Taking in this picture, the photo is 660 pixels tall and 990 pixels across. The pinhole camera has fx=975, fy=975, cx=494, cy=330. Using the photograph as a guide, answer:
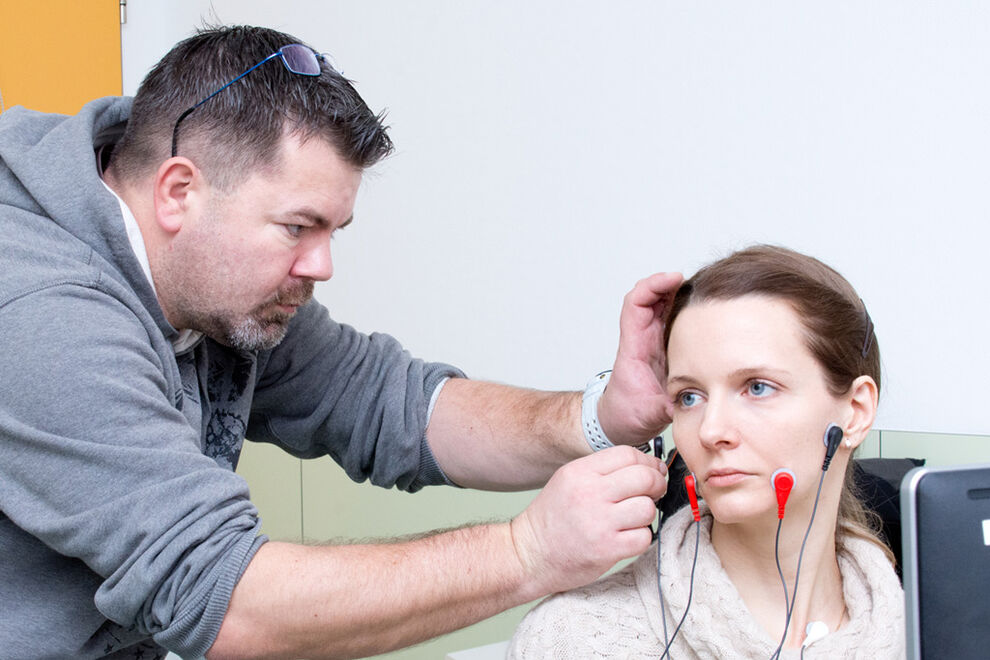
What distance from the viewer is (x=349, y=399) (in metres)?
1.79

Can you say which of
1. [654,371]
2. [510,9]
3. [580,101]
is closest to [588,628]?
[654,371]

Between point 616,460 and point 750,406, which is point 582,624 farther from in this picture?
point 750,406

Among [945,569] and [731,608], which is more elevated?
[945,569]

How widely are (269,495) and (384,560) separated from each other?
6.27 feet

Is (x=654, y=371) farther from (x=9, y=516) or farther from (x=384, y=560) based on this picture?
(x=9, y=516)

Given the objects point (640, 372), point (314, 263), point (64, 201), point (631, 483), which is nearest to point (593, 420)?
point (640, 372)

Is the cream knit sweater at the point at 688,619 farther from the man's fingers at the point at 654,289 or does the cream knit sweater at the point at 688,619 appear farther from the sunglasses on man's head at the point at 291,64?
the sunglasses on man's head at the point at 291,64

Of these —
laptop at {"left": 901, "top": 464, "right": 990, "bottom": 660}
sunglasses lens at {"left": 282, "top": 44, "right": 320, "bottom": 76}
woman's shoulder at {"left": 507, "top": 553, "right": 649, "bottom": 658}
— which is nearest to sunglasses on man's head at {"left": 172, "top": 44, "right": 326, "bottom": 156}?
sunglasses lens at {"left": 282, "top": 44, "right": 320, "bottom": 76}

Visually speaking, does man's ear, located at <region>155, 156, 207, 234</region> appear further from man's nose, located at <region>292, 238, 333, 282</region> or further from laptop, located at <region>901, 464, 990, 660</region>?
laptop, located at <region>901, 464, 990, 660</region>

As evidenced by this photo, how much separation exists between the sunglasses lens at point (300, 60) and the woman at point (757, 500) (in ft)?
2.24

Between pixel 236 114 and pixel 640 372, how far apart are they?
2.34 ft

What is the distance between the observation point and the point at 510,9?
7.81 feet

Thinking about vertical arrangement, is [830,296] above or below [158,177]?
below

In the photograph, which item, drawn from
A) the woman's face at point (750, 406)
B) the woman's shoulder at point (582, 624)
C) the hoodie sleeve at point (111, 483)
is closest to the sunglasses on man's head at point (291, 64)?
the hoodie sleeve at point (111, 483)
